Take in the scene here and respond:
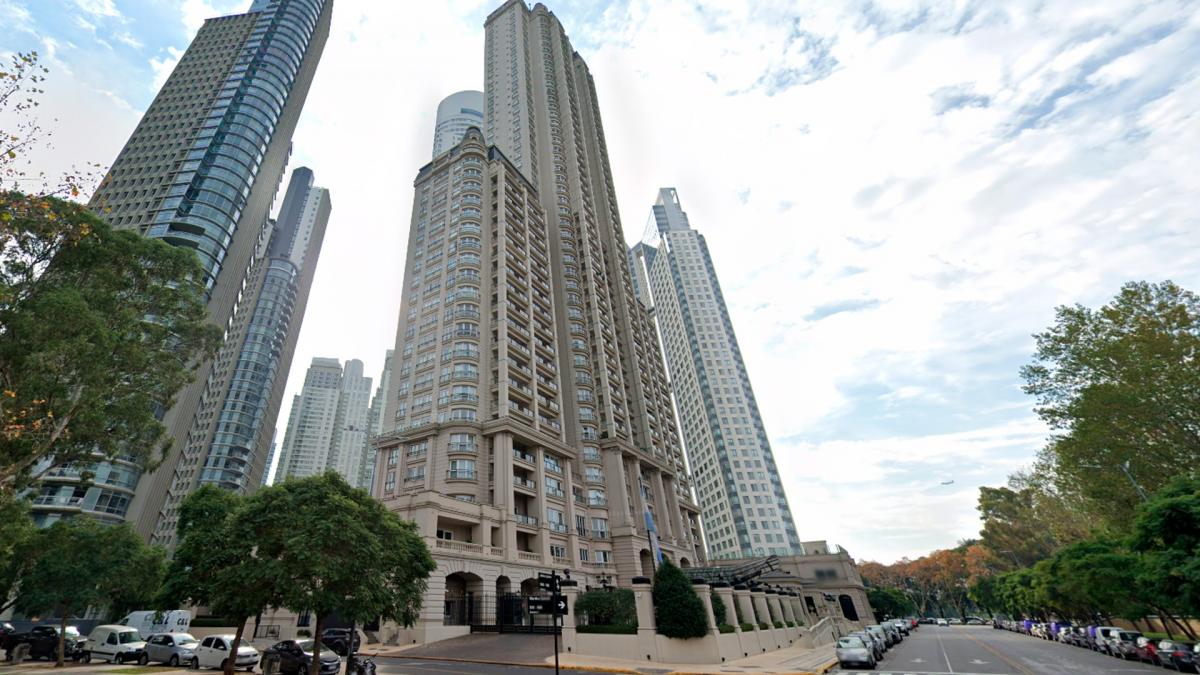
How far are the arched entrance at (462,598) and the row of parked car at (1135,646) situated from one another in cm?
3789

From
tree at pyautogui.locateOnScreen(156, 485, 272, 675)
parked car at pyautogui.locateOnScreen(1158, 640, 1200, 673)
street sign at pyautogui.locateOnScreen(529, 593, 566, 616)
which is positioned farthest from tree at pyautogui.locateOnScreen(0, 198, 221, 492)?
parked car at pyautogui.locateOnScreen(1158, 640, 1200, 673)

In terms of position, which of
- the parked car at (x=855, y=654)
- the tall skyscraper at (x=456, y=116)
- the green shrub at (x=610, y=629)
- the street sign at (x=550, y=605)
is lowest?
the parked car at (x=855, y=654)

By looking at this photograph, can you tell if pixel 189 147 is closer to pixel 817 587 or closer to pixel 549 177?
pixel 549 177

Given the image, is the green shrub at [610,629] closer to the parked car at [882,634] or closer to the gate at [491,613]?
the gate at [491,613]

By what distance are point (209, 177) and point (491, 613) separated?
75952 mm

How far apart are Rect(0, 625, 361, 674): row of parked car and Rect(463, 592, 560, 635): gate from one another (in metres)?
8.66

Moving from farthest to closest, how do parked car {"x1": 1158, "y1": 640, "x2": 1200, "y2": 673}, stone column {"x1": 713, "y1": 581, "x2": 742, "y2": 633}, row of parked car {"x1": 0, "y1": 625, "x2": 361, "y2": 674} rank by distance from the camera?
stone column {"x1": 713, "y1": 581, "x2": 742, "y2": 633}
row of parked car {"x1": 0, "y1": 625, "x2": 361, "y2": 674}
parked car {"x1": 1158, "y1": 640, "x2": 1200, "y2": 673}

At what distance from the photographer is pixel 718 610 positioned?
93.1ft

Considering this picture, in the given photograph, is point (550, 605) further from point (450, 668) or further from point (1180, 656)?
point (1180, 656)

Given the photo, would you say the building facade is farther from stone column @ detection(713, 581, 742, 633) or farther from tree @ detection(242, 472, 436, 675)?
stone column @ detection(713, 581, 742, 633)

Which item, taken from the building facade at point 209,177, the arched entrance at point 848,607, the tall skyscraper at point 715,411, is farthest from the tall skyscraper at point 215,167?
the tall skyscraper at point 715,411

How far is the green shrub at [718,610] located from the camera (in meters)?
28.0

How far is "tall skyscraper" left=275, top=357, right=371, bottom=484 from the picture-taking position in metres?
174

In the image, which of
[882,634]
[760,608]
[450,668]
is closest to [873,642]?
[882,634]
